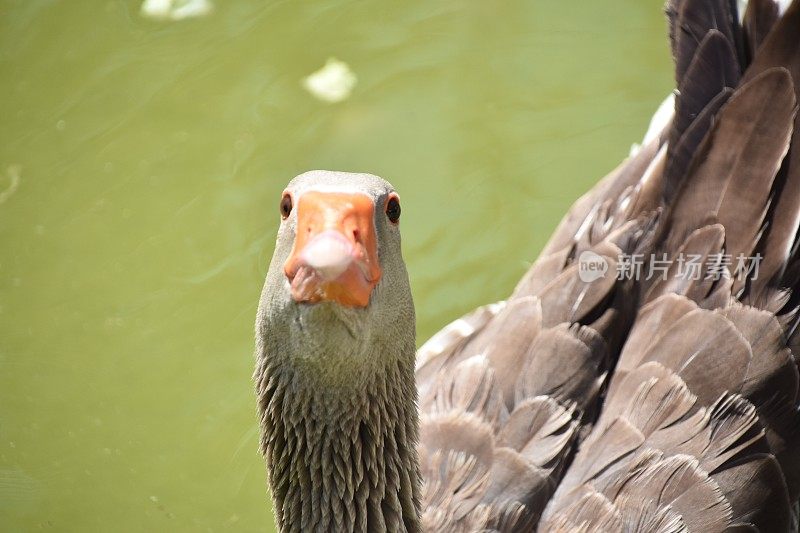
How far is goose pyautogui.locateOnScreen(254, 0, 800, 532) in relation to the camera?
239 cm

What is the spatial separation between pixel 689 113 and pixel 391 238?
148 centimetres

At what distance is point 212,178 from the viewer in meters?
4.66

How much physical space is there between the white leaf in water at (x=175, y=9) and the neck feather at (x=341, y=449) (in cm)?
342

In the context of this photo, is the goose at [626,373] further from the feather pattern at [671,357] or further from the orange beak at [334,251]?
the orange beak at [334,251]

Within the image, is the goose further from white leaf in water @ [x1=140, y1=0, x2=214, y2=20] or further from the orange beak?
white leaf in water @ [x1=140, y1=0, x2=214, y2=20]

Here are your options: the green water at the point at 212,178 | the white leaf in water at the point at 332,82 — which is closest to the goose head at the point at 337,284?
the green water at the point at 212,178

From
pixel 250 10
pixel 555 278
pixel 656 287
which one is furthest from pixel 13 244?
pixel 656 287

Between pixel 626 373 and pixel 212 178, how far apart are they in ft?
8.00

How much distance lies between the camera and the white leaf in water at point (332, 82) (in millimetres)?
4871

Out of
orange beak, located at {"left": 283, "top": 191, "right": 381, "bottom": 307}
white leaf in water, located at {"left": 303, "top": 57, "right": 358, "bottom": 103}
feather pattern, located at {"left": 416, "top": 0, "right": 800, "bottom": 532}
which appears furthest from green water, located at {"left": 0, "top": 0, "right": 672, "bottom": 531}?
orange beak, located at {"left": 283, "top": 191, "right": 381, "bottom": 307}

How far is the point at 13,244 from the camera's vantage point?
4.50 meters

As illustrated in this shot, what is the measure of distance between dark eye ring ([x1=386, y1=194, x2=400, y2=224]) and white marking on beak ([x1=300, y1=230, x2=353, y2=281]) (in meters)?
0.28

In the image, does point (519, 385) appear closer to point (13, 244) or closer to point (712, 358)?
point (712, 358)

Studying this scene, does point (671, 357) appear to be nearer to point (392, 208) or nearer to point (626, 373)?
point (626, 373)
